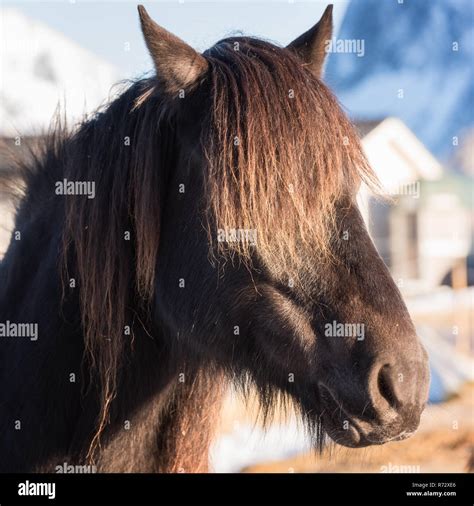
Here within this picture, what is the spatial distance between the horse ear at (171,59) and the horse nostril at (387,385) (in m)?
1.24

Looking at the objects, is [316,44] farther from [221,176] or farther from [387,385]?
[387,385]

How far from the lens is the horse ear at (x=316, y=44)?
2.82 m

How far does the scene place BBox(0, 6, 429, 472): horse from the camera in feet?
7.34

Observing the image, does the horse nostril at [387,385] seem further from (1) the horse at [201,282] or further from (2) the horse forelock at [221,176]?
(2) the horse forelock at [221,176]

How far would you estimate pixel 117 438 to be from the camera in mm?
2637

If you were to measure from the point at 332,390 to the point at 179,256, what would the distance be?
75cm

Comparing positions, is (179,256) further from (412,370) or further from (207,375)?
(412,370)

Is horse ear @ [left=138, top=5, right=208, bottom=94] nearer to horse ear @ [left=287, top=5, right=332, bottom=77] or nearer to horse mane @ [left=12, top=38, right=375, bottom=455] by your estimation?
horse mane @ [left=12, top=38, right=375, bottom=455]

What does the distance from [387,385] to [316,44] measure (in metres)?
1.49

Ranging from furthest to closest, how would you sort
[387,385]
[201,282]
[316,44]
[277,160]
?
1. [316,44]
2. [201,282]
3. [277,160]
4. [387,385]

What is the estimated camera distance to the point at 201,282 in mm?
2465

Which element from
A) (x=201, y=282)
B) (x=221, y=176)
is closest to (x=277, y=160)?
(x=221, y=176)
